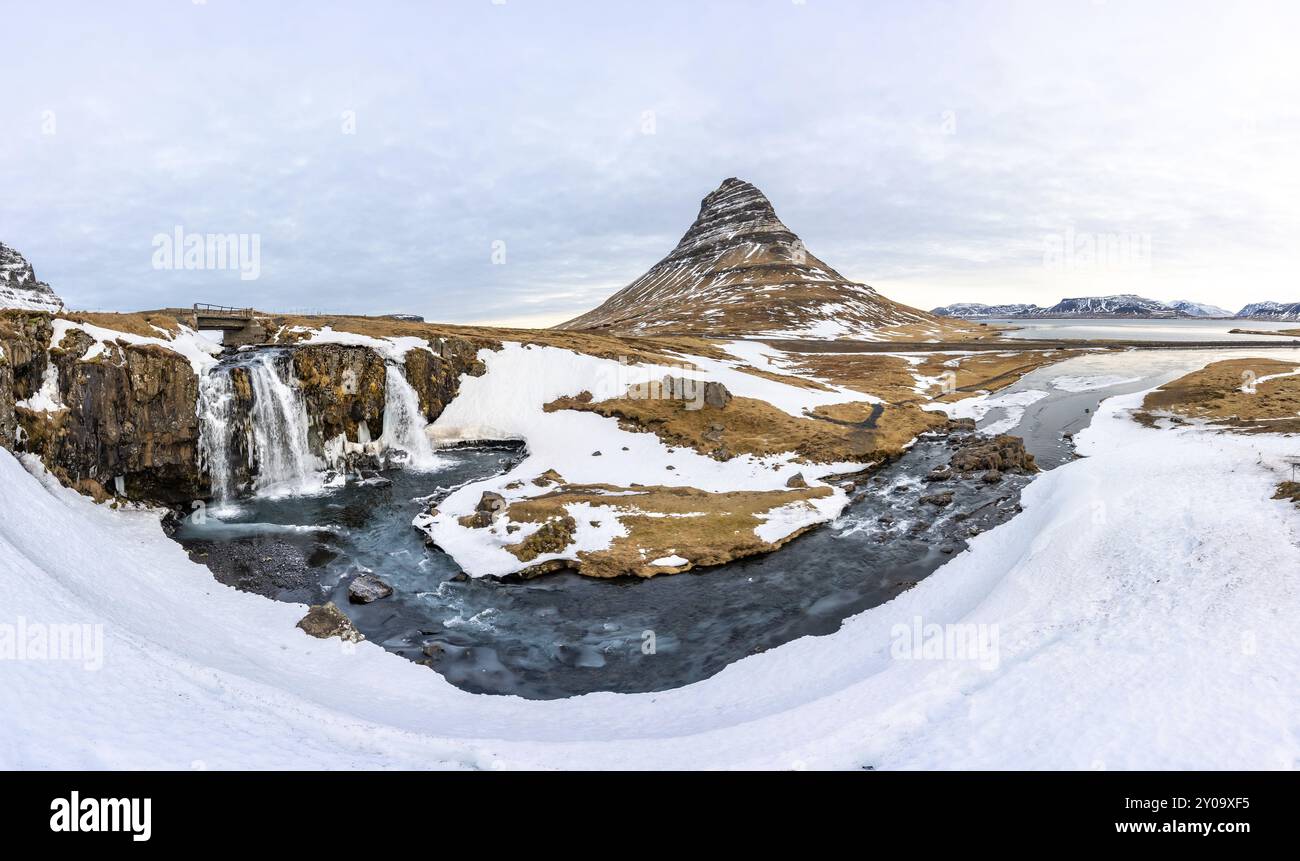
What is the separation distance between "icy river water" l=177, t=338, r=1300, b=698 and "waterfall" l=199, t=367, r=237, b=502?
1.89 meters

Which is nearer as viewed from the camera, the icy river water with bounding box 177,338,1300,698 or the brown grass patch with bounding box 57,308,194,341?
the icy river water with bounding box 177,338,1300,698

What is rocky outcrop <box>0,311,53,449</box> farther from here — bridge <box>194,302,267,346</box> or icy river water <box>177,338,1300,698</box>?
bridge <box>194,302,267,346</box>

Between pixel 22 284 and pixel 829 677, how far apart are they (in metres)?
168

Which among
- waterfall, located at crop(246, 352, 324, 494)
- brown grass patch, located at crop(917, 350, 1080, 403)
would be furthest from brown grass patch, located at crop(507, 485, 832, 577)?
brown grass patch, located at crop(917, 350, 1080, 403)

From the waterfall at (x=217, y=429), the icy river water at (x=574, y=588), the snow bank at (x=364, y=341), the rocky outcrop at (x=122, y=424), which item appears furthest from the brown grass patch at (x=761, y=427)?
the rocky outcrop at (x=122, y=424)

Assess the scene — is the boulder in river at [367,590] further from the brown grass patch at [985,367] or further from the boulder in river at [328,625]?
the brown grass patch at [985,367]

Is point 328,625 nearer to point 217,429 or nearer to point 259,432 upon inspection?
point 217,429

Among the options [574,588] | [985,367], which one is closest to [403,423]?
[574,588]

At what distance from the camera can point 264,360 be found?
4050cm

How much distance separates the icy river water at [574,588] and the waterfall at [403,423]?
8.40m

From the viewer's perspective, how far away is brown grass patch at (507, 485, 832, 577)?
27.5 m

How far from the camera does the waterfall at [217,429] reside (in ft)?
115

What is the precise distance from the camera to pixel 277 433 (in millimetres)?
39469
